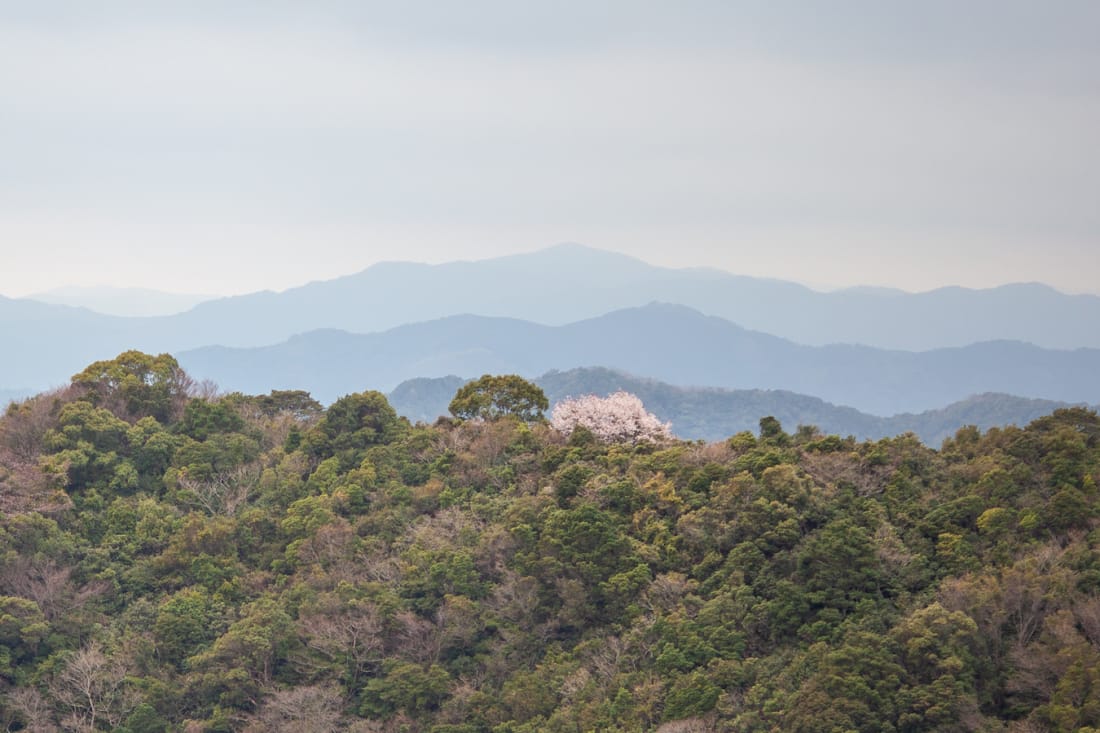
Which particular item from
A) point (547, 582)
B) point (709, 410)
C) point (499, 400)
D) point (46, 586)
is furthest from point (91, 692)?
point (709, 410)

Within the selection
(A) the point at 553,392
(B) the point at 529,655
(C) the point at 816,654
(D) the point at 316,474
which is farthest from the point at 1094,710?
(A) the point at 553,392

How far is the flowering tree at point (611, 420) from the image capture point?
35.5 m

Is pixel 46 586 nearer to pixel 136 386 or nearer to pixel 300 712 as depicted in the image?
pixel 300 712

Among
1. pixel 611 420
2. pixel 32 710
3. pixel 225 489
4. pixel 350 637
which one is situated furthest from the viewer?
pixel 611 420

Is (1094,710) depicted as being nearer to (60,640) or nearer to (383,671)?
(383,671)

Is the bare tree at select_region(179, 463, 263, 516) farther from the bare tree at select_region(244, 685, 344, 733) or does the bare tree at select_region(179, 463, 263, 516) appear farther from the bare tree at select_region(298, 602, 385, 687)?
the bare tree at select_region(244, 685, 344, 733)

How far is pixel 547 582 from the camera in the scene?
2797 cm

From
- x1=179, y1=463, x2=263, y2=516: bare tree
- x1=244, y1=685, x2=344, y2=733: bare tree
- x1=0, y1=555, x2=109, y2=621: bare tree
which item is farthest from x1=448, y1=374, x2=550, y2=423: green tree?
x1=244, y1=685, x2=344, y2=733: bare tree

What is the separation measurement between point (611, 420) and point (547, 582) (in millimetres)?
8593

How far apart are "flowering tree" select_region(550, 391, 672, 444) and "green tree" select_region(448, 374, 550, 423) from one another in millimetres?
2524

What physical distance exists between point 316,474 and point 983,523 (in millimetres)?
18527

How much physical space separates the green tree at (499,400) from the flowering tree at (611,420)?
8.28ft

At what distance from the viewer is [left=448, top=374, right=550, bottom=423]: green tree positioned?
38.8 meters

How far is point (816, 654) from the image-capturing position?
2288 cm
